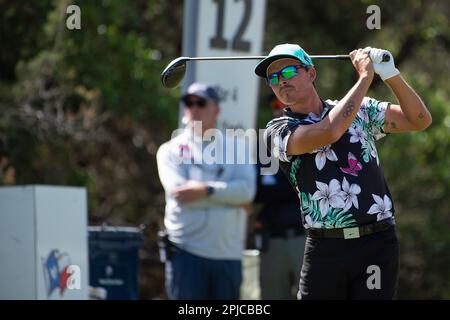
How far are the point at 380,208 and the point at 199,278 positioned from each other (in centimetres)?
293

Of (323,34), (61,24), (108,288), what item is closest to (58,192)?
(108,288)

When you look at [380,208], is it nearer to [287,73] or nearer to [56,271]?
[287,73]

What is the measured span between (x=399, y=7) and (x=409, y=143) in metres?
1.87

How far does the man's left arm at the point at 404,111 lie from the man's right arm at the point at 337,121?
17cm

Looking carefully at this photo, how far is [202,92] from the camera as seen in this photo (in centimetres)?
787

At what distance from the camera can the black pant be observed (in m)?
4.97

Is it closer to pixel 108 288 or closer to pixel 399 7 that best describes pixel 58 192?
pixel 108 288

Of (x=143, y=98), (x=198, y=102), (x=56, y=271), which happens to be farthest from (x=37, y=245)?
(x=143, y=98)

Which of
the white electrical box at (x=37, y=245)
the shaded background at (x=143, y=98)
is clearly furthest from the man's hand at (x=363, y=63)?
the shaded background at (x=143, y=98)

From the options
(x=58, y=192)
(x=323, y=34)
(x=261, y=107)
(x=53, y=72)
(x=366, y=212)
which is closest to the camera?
(x=366, y=212)

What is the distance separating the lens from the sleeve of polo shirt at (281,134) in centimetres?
502

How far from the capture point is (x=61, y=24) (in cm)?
950

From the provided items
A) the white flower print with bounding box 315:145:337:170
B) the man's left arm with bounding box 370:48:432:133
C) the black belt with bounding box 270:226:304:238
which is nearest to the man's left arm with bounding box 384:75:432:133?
the man's left arm with bounding box 370:48:432:133

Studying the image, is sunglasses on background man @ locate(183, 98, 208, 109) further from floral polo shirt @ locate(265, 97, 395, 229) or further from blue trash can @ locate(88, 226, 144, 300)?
floral polo shirt @ locate(265, 97, 395, 229)
